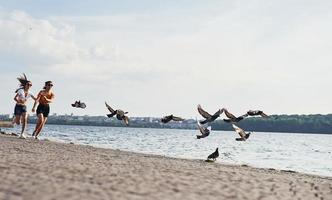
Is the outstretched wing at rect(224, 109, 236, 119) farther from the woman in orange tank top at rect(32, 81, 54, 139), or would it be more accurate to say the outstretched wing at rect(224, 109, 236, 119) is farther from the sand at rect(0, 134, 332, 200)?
the sand at rect(0, 134, 332, 200)

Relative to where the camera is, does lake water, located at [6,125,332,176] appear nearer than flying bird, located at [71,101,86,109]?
No

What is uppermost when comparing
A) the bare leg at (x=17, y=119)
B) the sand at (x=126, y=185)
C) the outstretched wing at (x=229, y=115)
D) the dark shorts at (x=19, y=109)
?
the outstretched wing at (x=229, y=115)

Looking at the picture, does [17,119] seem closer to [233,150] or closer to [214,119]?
[214,119]

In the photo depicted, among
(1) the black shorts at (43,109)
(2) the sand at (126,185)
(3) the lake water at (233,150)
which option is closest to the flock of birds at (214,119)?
(3) the lake water at (233,150)

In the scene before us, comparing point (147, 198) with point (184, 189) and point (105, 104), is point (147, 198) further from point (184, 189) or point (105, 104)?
point (105, 104)

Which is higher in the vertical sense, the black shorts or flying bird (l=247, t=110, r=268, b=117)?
flying bird (l=247, t=110, r=268, b=117)

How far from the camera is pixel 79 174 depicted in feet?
26.7

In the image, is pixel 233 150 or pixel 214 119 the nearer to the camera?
pixel 214 119

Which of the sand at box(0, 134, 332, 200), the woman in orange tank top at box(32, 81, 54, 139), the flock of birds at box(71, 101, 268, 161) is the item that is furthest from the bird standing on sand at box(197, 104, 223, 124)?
the sand at box(0, 134, 332, 200)

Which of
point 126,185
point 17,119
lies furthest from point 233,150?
point 126,185

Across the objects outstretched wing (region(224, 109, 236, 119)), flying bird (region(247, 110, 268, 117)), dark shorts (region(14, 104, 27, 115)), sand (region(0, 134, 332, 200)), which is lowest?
sand (region(0, 134, 332, 200))

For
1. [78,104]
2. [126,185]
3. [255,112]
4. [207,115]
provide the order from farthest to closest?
[78,104] < [207,115] < [255,112] < [126,185]

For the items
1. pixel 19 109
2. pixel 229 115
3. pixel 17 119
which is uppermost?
pixel 229 115

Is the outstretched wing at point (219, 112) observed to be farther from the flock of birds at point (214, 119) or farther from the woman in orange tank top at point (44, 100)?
the woman in orange tank top at point (44, 100)
